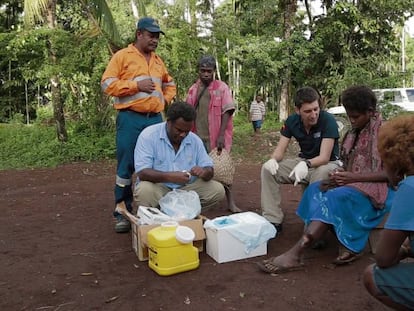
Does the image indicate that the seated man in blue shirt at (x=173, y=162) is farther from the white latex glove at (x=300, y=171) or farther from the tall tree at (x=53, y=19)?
the tall tree at (x=53, y=19)

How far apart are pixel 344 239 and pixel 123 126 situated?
2023mm

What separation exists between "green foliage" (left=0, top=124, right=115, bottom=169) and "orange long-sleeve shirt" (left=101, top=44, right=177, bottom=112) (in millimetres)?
5775

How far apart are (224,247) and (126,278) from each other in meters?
0.69

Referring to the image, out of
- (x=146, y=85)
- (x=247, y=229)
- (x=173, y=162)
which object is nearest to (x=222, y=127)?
(x=146, y=85)

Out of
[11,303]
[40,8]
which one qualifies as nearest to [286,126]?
[11,303]

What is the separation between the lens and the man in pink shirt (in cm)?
452

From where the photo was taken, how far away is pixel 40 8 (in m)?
9.34

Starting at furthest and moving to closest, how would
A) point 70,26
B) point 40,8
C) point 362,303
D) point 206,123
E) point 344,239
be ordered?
point 70,26
point 40,8
point 206,123
point 344,239
point 362,303

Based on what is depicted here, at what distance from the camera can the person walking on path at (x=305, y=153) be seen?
11.4ft

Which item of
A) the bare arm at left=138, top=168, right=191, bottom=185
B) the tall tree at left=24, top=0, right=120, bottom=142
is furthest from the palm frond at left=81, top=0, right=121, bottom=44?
the bare arm at left=138, top=168, right=191, bottom=185

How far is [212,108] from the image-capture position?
460 centimetres

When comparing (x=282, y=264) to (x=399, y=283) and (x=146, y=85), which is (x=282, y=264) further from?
(x=146, y=85)

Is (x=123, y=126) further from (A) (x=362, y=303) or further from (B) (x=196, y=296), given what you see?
(A) (x=362, y=303)

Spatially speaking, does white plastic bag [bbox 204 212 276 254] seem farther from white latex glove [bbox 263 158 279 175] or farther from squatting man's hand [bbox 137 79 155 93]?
squatting man's hand [bbox 137 79 155 93]
